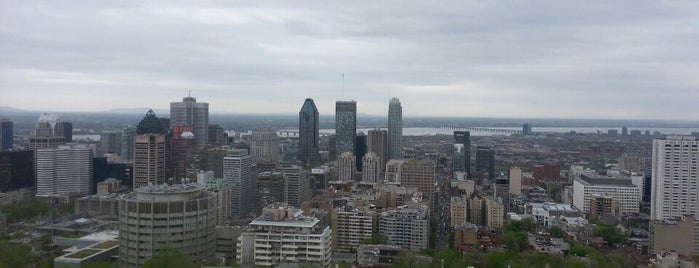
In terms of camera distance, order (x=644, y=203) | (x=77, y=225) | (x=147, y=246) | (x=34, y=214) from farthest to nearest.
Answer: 1. (x=644, y=203)
2. (x=34, y=214)
3. (x=77, y=225)
4. (x=147, y=246)

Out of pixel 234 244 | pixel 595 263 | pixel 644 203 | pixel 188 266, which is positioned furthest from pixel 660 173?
pixel 188 266

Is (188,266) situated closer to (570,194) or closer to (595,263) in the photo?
(595,263)

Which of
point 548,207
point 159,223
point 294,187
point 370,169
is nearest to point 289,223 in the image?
point 159,223

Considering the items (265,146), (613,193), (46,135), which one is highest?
(46,135)

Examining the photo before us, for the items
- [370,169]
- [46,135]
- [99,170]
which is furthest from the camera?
[370,169]

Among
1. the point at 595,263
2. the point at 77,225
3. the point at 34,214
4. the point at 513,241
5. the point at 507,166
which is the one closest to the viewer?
the point at 595,263

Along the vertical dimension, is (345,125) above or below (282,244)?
above

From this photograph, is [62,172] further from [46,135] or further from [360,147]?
[360,147]
